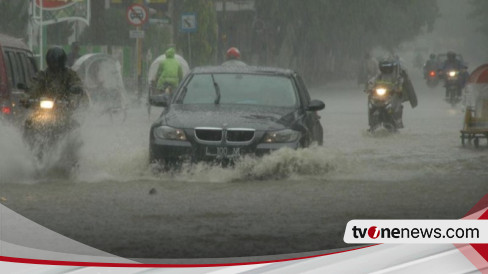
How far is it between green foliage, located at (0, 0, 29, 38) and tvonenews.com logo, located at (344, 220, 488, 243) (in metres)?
1.65

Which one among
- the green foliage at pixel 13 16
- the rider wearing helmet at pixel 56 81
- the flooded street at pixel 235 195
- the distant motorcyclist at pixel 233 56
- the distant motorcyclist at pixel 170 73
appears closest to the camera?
the green foliage at pixel 13 16

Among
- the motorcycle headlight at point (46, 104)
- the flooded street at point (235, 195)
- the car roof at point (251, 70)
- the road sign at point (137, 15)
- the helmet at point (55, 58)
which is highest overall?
the road sign at point (137, 15)

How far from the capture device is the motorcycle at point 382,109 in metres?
15.2

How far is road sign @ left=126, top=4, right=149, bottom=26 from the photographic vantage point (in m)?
22.1

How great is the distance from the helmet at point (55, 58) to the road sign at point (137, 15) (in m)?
13.3

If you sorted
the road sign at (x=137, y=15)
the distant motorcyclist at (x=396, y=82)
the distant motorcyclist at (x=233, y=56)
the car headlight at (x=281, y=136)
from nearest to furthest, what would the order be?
the car headlight at (x=281, y=136) < the distant motorcyclist at (x=233, y=56) < the distant motorcyclist at (x=396, y=82) < the road sign at (x=137, y=15)

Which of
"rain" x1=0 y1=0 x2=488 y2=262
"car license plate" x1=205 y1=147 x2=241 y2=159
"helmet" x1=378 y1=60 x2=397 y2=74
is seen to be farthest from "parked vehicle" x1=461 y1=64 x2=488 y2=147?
"helmet" x1=378 y1=60 x2=397 y2=74

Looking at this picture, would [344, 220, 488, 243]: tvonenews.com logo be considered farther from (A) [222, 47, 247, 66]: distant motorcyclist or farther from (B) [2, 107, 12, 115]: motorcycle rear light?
(A) [222, 47, 247, 66]: distant motorcyclist

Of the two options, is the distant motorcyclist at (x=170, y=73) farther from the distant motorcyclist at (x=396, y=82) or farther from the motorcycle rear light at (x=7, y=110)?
the motorcycle rear light at (x=7, y=110)

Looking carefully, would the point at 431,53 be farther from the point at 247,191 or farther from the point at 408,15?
the point at 247,191

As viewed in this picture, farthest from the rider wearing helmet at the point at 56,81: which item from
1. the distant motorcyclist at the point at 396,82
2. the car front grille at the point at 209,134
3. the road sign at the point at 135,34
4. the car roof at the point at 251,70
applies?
the road sign at the point at 135,34

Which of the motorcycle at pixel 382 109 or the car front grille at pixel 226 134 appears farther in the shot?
the motorcycle at pixel 382 109

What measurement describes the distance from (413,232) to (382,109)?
41.2ft

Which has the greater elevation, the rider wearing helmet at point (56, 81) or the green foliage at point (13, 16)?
the green foliage at point (13, 16)
